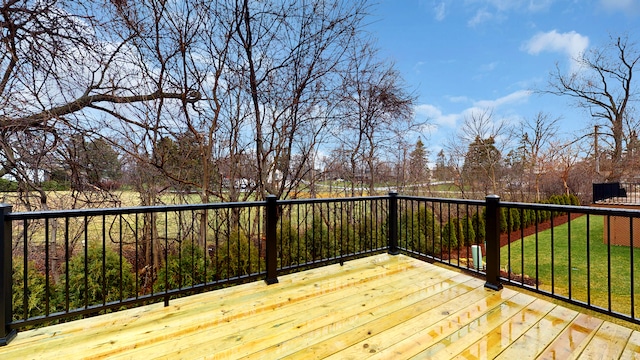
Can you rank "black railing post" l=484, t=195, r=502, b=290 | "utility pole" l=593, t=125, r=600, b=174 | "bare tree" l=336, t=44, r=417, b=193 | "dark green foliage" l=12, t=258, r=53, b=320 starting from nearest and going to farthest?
"black railing post" l=484, t=195, r=502, b=290, "dark green foliage" l=12, t=258, r=53, b=320, "bare tree" l=336, t=44, r=417, b=193, "utility pole" l=593, t=125, r=600, b=174

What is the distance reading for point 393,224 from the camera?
383 centimetres

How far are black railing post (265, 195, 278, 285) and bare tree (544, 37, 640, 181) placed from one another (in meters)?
18.0

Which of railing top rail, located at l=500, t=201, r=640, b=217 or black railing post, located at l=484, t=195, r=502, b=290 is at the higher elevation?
railing top rail, located at l=500, t=201, r=640, b=217

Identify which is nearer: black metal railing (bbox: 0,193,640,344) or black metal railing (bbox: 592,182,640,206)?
black metal railing (bbox: 0,193,640,344)

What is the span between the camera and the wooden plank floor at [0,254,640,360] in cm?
168

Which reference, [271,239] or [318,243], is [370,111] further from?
[271,239]

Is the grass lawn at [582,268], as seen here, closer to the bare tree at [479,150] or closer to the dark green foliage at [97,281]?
the bare tree at [479,150]

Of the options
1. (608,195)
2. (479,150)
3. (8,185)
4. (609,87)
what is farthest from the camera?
(609,87)

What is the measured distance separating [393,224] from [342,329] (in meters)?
2.12

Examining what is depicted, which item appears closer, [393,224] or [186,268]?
[186,268]

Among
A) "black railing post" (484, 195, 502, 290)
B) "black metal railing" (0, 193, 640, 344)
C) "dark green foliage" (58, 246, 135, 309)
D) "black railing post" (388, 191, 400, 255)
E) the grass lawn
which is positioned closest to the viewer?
"black metal railing" (0, 193, 640, 344)

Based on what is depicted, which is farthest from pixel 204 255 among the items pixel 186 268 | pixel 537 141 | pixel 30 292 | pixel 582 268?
pixel 537 141

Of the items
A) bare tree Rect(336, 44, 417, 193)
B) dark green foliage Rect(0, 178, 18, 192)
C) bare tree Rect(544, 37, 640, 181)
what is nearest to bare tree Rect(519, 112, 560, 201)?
bare tree Rect(544, 37, 640, 181)

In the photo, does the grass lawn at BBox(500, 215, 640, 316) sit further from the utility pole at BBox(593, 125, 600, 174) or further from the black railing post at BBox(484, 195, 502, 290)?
the utility pole at BBox(593, 125, 600, 174)
